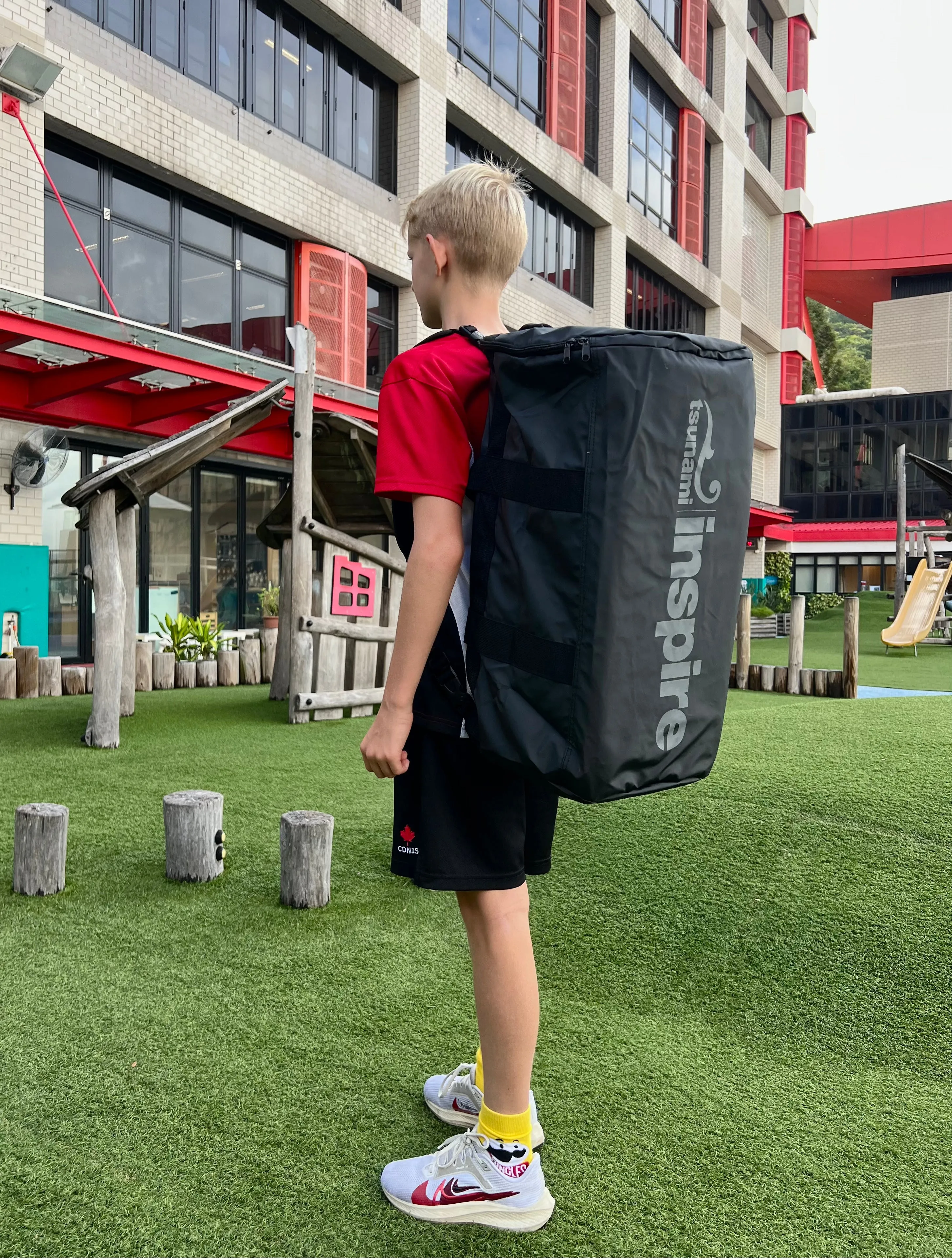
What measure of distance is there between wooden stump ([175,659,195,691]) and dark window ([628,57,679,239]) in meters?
18.9

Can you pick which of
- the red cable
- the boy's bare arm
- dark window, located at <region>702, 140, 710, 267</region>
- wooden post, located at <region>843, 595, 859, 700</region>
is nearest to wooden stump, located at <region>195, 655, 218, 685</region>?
the red cable

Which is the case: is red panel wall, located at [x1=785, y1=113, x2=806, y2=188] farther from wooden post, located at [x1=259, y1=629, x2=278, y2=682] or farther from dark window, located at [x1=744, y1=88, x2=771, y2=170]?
wooden post, located at [x1=259, y1=629, x2=278, y2=682]

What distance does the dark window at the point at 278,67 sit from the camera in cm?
1265

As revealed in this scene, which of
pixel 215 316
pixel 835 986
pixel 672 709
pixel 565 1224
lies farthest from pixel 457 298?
pixel 215 316

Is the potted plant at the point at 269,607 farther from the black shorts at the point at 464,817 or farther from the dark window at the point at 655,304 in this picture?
the black shorts at the point at 464,817

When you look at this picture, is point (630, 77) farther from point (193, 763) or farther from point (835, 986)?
point (835, 986)

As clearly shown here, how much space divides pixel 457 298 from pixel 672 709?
0.92m

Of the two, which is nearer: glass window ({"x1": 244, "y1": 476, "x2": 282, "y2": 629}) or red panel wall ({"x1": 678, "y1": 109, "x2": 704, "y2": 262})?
glass window ({"x1": 244, "y1": 476, "x2": 282, "y2": 629})

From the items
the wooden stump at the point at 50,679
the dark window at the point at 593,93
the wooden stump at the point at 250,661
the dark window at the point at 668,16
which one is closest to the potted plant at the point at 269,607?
the wooden stump at the point at 250,661

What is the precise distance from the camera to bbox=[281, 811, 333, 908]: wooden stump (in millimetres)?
3545

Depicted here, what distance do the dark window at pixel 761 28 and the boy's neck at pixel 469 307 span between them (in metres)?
35.8

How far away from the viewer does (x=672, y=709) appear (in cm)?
170

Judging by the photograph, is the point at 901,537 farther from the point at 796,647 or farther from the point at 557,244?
the point at 796,647

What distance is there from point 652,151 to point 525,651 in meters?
27.2
